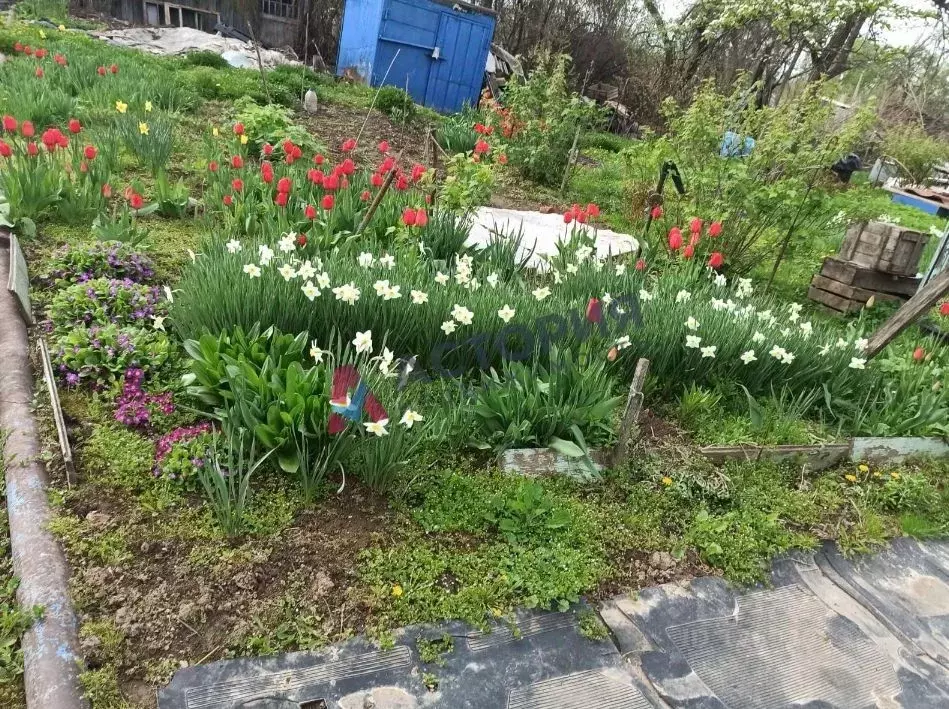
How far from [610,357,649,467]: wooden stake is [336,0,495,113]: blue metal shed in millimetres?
9368

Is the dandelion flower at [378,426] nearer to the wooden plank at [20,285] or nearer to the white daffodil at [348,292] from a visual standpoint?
the white daffodil at [348,292]

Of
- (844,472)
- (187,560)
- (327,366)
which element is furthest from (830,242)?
(187,560)

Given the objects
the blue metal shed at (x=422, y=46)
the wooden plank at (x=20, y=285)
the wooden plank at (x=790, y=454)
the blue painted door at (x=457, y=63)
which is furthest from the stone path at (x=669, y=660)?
the blue painted door at (x=457, y=63)

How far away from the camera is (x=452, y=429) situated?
248 centimetres

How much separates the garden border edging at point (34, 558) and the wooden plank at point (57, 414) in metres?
0.07

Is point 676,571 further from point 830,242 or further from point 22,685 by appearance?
point 830,242

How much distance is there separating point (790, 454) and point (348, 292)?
2047mm

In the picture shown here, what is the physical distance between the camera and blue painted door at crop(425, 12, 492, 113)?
11.2 meters

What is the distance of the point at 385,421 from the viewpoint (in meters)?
2.06

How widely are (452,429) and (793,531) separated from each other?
140cm

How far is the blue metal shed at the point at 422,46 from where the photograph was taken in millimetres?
10633

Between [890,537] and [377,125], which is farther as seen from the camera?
[377,125]

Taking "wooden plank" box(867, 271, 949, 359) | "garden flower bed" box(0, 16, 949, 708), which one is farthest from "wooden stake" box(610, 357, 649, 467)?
"wooden plank" box(867, 271, 949, 359)

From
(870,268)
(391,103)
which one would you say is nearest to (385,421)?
(870,268)
